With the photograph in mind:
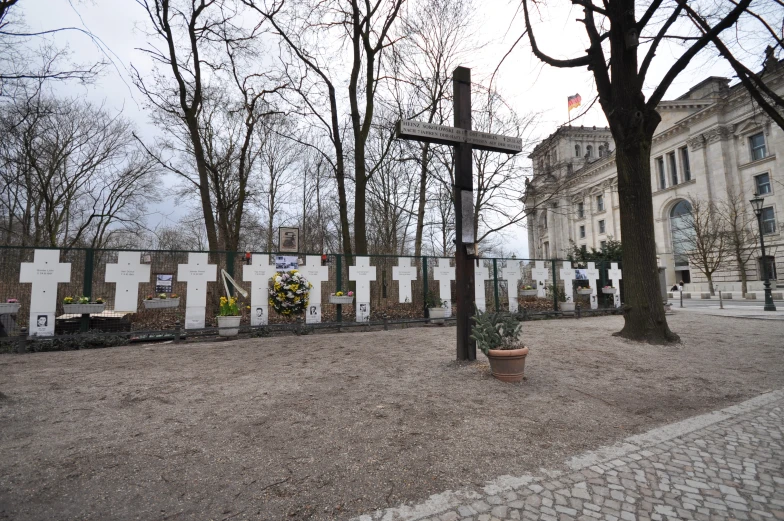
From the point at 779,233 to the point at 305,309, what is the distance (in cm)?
4113

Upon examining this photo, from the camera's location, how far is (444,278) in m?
11.8

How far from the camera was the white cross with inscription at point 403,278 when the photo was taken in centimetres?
1125

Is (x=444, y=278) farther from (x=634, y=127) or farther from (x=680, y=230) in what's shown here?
(x=680, y=230)

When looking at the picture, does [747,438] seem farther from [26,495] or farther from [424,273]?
[424,273]

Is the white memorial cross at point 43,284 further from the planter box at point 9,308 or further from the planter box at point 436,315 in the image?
the planter box at point 436,315

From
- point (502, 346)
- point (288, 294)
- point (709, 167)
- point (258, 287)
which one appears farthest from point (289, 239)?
point (709, 167)

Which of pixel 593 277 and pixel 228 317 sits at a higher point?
pixel 593 277

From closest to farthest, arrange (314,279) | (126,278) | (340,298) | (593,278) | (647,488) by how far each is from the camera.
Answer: (647,488) → (126,278) → (340,298) → (314,279) → (593,278)

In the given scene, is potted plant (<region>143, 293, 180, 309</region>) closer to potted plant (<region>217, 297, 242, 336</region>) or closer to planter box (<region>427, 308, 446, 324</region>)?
potted plant (<region>217, 297, 242, 336</region>)

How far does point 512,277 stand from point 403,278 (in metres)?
4.35

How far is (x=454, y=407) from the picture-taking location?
3955mm

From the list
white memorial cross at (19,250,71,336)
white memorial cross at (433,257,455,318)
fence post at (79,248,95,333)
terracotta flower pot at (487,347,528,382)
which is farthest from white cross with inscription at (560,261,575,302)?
white memorial cross at (19,250,71,336)

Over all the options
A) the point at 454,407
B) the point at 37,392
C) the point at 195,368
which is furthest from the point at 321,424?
the point at 37,392

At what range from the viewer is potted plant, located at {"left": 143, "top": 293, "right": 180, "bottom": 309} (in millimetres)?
8734
